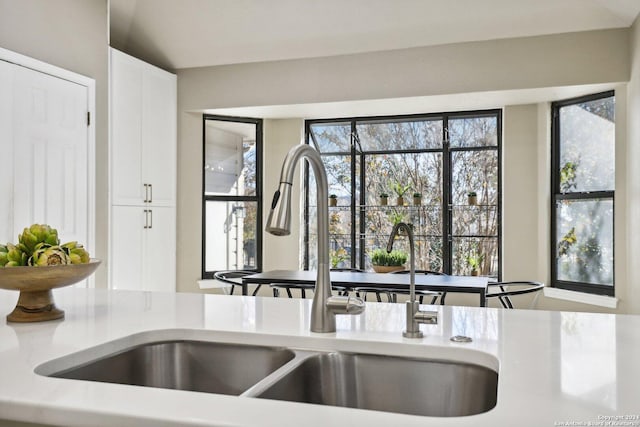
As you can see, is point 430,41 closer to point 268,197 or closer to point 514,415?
point 268,197

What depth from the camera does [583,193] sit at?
481 cm

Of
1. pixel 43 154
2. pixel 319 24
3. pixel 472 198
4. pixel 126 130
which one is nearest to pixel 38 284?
pixel 43 154

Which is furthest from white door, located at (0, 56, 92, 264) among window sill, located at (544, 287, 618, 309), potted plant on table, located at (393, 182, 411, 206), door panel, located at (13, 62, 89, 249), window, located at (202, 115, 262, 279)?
window sill, located at (544, 287, 618, 309)

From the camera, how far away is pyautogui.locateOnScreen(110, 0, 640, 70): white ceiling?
4.23 meters

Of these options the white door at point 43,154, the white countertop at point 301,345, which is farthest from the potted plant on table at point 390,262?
the white countertop at point 301,345

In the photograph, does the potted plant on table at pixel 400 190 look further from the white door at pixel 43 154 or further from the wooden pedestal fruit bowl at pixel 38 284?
the wooden pedestal fruit bowl at pixel 38 284

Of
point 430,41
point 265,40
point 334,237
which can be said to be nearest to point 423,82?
point 430,41

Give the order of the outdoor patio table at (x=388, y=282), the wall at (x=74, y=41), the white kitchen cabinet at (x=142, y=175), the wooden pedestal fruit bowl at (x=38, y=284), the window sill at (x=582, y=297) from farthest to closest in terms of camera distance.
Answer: the white kitchen cabinet at (x=142, y=175)
the window sill at (x=582, y=297)
the outdoor patio table at (x=388, y=282)
the wall at (x=74, y=41)
the wooden pedestal fruit bowl at (x=38, y=284)

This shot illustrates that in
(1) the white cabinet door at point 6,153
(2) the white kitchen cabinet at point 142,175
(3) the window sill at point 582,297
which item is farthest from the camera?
(2) the white kitchen cabinet at point 142,175

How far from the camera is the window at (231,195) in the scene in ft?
18.8

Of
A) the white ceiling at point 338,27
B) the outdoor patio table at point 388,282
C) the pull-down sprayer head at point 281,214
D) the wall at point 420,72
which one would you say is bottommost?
the outdoor patio table at point 388,282

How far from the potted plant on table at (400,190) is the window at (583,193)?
1428 mm

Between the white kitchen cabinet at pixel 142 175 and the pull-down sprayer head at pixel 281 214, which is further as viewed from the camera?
the white kitchen cabinet at pixel 142 175

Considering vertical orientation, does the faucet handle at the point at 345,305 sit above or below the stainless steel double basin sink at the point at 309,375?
above
